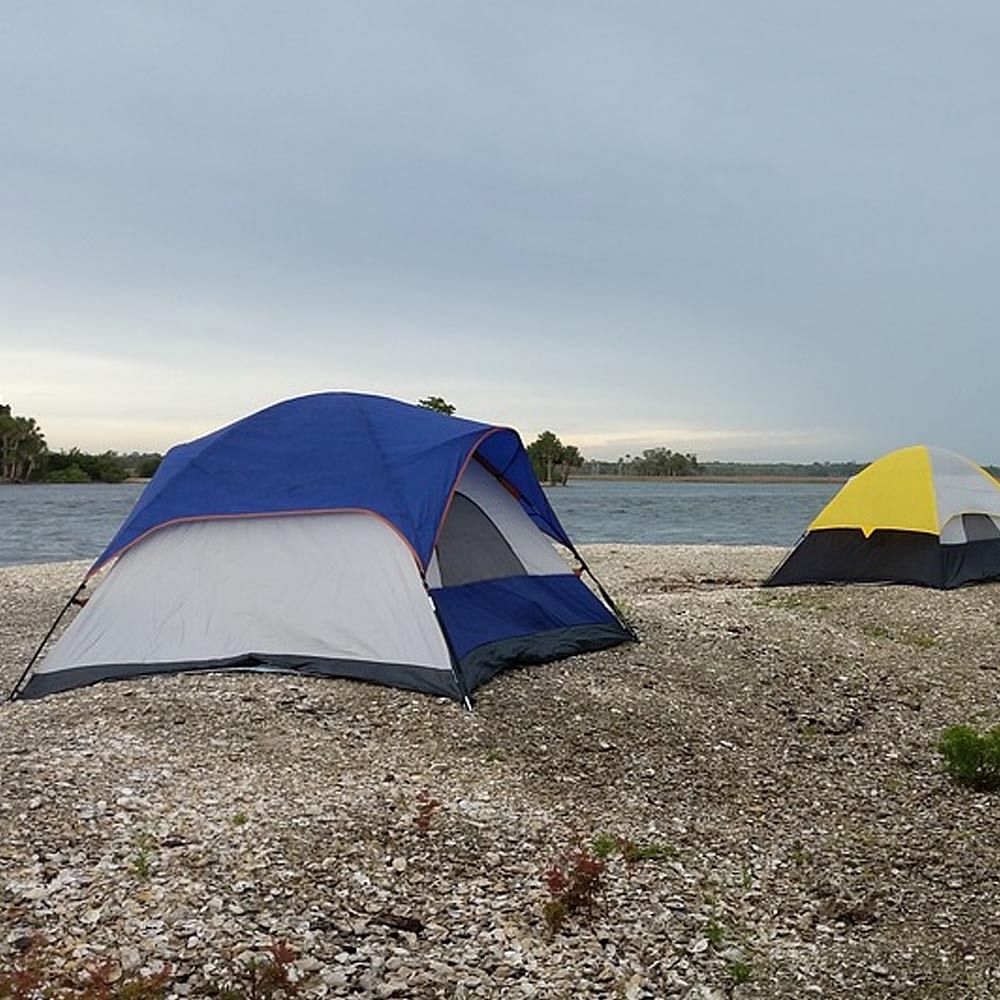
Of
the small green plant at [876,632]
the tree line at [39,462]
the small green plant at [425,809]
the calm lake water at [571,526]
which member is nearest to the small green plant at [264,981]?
the small green plant at [425,809]

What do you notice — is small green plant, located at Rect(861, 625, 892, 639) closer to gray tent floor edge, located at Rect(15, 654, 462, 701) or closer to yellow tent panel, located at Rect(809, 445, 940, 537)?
yellow tent panel, located at Rect(809, 445, 940, 537)

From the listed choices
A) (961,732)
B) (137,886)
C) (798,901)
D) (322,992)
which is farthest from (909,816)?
(137,886)

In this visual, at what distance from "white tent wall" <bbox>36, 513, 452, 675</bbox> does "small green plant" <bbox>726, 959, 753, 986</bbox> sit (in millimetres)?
4110

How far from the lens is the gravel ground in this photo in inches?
180

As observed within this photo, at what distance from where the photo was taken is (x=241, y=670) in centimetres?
861

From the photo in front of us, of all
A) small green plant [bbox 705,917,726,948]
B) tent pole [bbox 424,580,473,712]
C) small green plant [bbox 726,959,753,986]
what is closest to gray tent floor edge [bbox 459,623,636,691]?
tent pole [bbox 424,580,473,712]

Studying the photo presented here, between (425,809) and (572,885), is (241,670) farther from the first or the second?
(572,885)

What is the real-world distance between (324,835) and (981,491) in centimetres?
1250

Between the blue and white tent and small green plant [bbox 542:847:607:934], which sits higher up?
the blue and white tent

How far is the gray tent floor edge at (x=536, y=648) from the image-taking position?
8.55 meters

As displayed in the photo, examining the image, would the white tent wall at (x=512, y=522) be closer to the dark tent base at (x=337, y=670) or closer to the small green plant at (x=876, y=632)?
the dark tent base at (x=337, y=670)

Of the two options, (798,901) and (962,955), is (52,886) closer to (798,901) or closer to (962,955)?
(798,901)

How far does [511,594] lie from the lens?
990 centimetres

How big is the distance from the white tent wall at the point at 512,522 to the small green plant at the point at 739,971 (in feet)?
19.1
